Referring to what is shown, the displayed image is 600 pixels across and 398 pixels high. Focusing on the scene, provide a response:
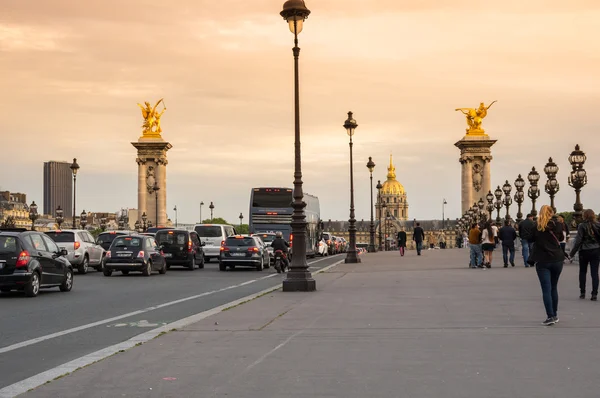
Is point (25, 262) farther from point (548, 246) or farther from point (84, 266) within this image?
point (84, 266)

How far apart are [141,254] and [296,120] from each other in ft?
36.7

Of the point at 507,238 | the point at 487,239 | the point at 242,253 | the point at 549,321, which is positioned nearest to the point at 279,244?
the point at 242,253

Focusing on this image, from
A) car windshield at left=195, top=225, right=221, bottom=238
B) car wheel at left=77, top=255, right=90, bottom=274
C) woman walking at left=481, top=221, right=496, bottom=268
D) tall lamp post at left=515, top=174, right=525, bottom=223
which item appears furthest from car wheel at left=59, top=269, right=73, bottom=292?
tall lamp post at left=515, top=174, right=525, bottom=223

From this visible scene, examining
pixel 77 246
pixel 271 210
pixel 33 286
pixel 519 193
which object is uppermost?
pixel 519 193

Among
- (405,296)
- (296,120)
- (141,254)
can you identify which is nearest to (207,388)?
(405,296)

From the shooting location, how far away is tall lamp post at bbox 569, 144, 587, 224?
38.3 m

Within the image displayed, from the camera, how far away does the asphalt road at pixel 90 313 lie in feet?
35.8

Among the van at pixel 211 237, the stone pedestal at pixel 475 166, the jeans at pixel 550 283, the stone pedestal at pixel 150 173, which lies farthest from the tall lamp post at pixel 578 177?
the stone pedestal at pixel 150 173

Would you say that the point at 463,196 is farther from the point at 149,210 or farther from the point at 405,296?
the point at 405,296

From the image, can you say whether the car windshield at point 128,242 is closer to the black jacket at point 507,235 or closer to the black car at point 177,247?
the black car at point 177,247

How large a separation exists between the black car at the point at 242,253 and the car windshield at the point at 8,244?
16.5 m

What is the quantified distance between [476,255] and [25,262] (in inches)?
705

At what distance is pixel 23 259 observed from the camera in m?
20.5

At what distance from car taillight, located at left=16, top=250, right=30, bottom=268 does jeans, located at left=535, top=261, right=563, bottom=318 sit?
11729mm
